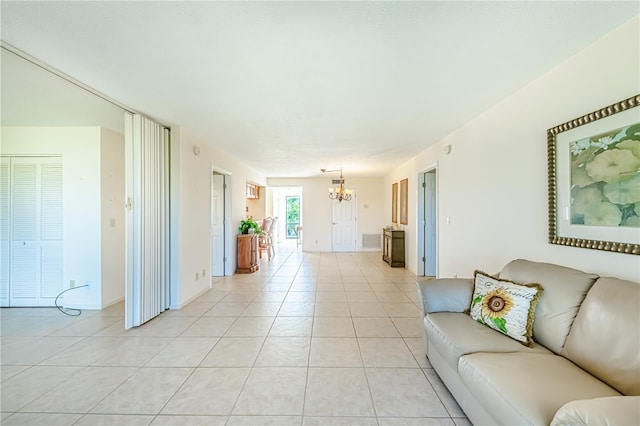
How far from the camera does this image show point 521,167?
238 cm

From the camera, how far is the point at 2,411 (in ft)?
5.63

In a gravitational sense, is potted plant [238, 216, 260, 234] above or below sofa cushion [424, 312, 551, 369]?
above

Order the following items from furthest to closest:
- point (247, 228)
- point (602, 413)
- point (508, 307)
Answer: point (247, 228)
point (508, 307)
point (602, 413)

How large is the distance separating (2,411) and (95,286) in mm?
2126

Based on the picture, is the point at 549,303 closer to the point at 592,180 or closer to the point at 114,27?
the point at 592,180

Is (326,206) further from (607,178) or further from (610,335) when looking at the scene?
(610,335)

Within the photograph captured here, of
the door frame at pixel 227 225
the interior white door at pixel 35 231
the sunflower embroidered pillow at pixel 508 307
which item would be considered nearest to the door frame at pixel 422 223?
the sunflower embroidered pillow at pixel 508 307

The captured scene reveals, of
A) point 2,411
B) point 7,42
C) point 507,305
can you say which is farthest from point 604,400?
point 7,42

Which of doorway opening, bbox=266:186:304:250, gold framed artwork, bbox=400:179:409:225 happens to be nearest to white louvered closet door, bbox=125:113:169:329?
gold framed artwork, bbox=400:179:409:225

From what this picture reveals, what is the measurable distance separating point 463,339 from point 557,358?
0.47 meters

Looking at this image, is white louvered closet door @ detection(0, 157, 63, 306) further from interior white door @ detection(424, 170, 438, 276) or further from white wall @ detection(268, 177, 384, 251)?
interior white door @ detection(424, 170, 438, 276)

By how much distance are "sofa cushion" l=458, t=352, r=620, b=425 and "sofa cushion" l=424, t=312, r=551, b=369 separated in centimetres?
8

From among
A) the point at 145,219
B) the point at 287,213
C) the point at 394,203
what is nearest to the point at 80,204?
the point at 145,219

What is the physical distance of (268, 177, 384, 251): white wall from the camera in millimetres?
8461
